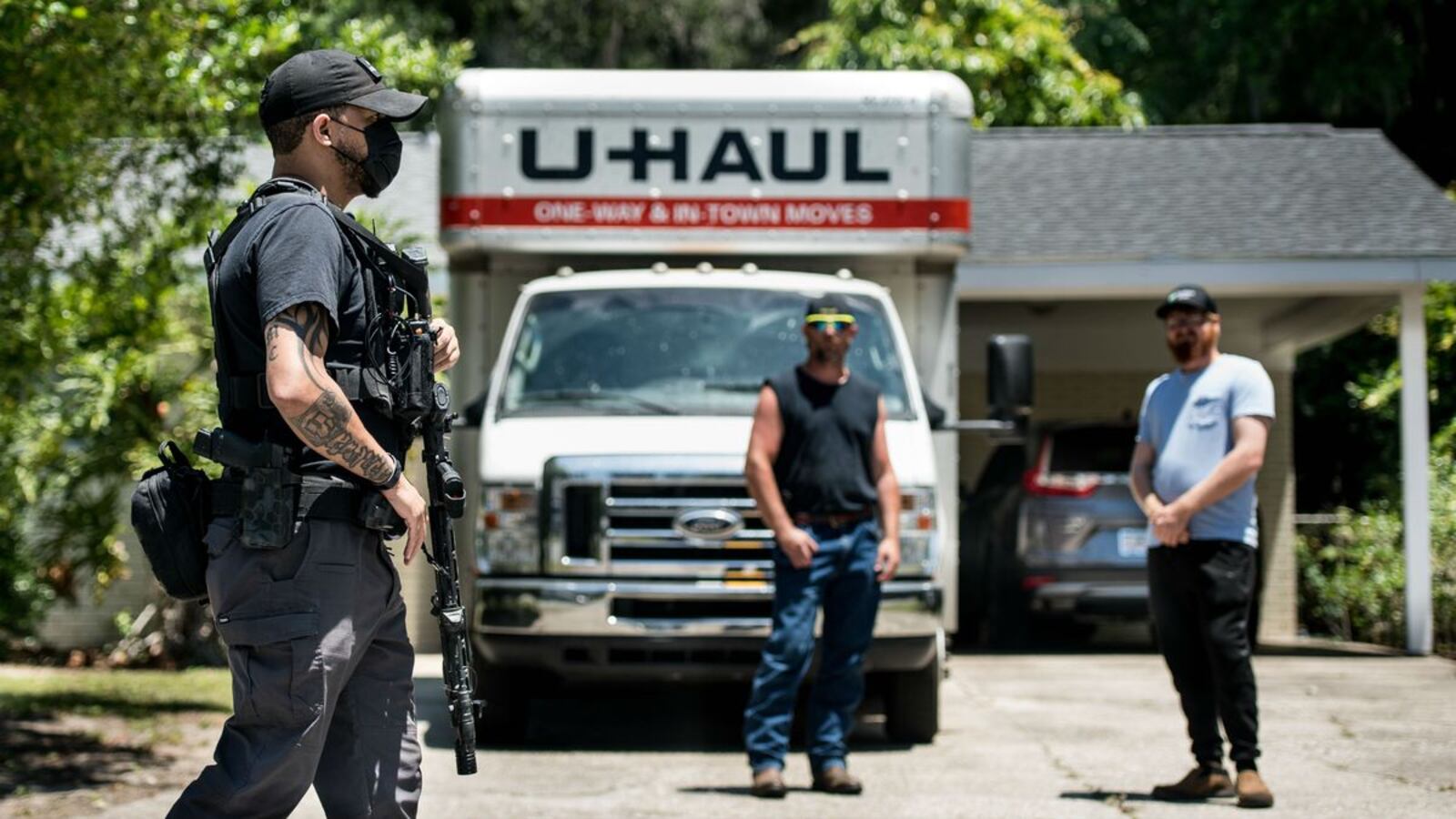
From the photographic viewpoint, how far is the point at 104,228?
10.7 metres

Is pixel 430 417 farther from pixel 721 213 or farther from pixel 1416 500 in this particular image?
pixel 1416 500

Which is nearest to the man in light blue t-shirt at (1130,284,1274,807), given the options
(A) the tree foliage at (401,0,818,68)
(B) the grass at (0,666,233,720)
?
(B) the grass at (0,666,233,720)

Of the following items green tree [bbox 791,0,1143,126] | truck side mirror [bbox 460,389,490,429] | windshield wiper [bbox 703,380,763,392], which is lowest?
truck side mirror [bbox 460,389,490,429]

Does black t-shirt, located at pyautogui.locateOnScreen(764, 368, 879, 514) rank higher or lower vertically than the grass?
higher

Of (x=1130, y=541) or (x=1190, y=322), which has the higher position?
(x=1190, y=322)

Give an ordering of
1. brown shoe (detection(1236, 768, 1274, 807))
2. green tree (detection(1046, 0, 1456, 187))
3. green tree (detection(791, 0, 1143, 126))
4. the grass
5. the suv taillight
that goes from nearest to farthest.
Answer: brown shoe (detection(1236, 768, 1274, 807)), the grass, the suv taillight, green tree (detection(791, 0, 1143, 126)), green tree (detection(1046, 0, 1456, 187))

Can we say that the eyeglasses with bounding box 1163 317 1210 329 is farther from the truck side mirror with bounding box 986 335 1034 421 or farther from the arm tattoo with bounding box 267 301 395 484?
the arm tattoo with bounding box 267 301 395 484

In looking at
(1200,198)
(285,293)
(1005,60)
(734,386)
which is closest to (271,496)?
(285,293)

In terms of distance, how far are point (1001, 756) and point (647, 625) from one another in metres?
1.67

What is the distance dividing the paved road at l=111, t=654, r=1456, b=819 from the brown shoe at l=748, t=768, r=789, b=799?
0.09m

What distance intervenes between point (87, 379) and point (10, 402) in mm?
2951

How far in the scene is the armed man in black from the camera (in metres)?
4.11

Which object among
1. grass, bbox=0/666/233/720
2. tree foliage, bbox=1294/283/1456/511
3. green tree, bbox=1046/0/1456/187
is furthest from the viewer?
green tree, bbox=1046/0/1456/187

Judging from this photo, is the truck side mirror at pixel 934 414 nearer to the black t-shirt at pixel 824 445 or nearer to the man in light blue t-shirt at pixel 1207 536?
the black t-shirt at pixel 824 445
